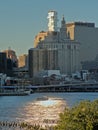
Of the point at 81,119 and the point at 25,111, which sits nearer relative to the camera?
the point at 81,119

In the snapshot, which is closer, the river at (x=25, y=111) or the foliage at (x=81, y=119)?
the foliage at (x=81, y=119)

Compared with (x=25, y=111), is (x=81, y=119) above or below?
above

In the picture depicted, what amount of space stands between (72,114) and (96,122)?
3.47 ft

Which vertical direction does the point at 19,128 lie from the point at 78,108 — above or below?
below

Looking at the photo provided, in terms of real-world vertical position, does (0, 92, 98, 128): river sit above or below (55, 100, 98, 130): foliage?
below

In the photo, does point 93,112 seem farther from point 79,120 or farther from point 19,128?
point 19,128

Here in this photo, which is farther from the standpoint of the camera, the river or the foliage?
the river

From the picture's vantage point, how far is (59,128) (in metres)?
22.5

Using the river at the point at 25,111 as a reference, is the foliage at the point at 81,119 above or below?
above

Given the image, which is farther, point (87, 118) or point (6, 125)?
point (6, 125)

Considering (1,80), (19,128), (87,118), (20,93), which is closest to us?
(87,118)

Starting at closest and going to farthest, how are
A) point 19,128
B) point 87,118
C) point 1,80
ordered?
point 87,118, point 19,128, point 1,80

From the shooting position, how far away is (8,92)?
6649 inches

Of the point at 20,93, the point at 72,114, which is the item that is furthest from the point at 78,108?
the point at 20,93
